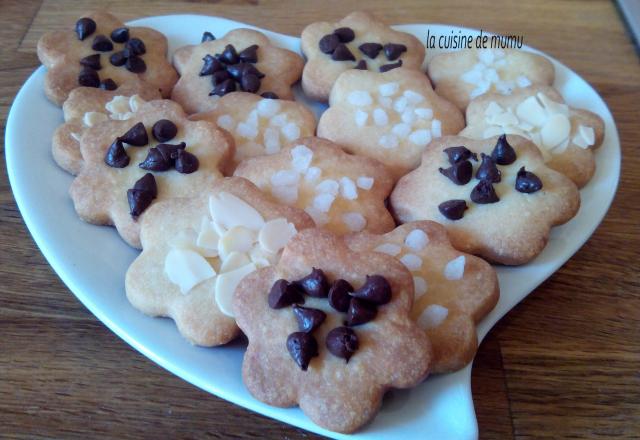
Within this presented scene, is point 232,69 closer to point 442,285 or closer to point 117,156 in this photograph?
point 117,156

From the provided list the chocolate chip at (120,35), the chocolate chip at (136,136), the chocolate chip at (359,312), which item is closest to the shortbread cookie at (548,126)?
the chocolate chip at (359,312)

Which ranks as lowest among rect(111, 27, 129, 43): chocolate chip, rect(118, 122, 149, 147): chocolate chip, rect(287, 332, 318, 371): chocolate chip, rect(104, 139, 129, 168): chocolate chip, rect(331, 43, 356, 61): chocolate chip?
rect(287, 332, 318, 371): chocolate chip

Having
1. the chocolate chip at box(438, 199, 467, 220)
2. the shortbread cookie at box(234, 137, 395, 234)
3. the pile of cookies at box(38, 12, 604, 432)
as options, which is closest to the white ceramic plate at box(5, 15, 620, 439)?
the pile of cookies at box(38, 12, 604, 432)

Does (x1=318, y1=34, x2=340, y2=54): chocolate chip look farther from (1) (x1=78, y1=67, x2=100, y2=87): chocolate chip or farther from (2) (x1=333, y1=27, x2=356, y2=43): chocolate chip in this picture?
(1) (x1=78, y1=67, x2=100, y2=87): chocolate chip

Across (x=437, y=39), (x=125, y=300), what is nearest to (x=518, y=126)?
(x=437, y=39)

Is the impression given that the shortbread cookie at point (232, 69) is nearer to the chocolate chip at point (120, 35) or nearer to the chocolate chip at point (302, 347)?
the chocolate chip at point (120, 35)

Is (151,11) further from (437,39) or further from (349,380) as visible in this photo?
(349,380)
